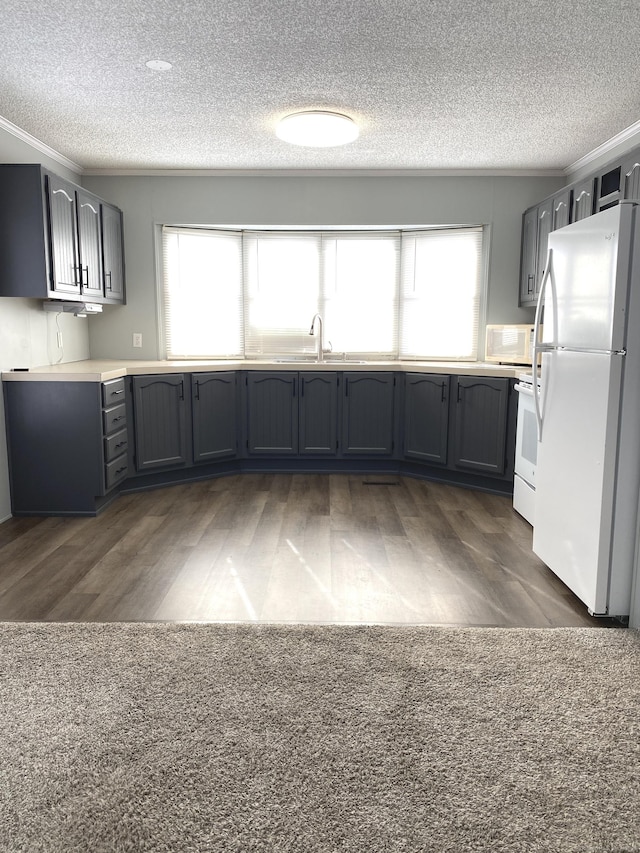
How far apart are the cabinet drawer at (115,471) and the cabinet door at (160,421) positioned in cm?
19

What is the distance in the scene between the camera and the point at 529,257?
5.02 m

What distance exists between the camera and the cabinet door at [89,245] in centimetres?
436

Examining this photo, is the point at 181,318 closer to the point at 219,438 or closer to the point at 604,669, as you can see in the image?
the point at 219,438

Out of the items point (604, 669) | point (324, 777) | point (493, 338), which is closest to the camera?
point (324, 777)

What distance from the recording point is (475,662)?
7.38 ft

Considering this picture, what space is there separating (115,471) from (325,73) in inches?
109

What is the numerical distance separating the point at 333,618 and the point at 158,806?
1160 millimetres

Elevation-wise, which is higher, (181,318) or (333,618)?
(181,318)

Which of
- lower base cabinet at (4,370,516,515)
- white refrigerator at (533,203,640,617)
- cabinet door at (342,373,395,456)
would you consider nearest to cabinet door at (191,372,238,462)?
lower base cabinet at (4,370,516,515)

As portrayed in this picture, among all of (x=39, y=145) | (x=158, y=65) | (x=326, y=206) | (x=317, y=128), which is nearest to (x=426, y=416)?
(x=326, y=206)

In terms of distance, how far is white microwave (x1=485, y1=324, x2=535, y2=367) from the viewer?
15.3ft

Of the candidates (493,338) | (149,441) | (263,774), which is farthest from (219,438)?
(263,774)

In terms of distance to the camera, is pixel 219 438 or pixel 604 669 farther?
pixel 219 438

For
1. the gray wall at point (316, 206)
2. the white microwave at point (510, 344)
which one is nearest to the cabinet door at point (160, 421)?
the gray wall at point (316, 206)
